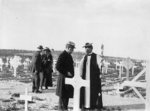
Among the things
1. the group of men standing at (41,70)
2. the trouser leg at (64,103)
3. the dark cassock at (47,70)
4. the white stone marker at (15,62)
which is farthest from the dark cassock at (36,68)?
the trouser leg at (64,103)

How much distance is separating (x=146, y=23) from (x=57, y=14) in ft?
5.51

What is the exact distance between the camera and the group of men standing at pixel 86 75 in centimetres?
794

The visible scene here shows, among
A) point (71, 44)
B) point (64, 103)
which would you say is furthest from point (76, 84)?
point (71, 44)

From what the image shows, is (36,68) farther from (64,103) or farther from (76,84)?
(76,84)

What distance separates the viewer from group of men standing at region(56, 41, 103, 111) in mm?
7941

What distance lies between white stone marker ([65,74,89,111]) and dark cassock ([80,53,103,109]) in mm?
66

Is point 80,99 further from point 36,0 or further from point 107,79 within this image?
point 36,0

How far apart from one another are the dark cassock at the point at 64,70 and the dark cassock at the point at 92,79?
20cm

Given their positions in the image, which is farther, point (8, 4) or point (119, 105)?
point (8, 4)

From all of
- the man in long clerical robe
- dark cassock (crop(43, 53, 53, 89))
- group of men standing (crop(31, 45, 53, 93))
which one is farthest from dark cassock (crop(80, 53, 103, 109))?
dark cassock (crop(43, 53, 53, 89))

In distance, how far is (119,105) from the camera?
819cm

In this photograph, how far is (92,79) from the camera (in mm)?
7965

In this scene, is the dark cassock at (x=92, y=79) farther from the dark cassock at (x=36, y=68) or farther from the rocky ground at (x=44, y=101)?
the dark cassock at (x=36, y=68)

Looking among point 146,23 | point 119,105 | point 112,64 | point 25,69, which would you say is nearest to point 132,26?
point 146,23
